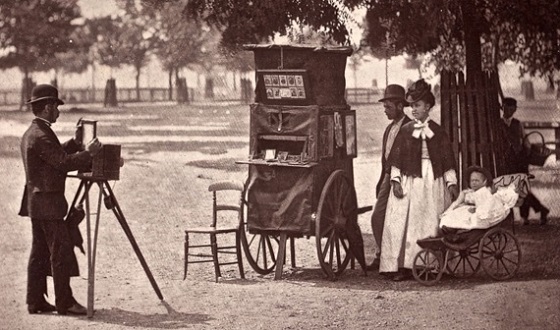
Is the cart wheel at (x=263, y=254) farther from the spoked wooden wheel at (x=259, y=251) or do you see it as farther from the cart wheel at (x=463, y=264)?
the cart wheel at (x=463, y=264)

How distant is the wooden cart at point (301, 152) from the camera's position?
9641 millimetres

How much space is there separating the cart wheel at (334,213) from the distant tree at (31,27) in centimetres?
535

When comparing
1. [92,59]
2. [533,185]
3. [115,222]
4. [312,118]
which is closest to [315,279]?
[312,118]

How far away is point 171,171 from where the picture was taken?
19.0 metres

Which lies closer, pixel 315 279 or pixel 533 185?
pixel 315 279

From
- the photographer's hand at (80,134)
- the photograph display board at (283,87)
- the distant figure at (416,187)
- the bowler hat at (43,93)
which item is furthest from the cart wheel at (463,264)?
the bowler hat at (43,93)

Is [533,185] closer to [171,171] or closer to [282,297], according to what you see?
[171,171]

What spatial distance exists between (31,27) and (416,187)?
8.20m

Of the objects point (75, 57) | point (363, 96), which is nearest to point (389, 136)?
point (75, 57)

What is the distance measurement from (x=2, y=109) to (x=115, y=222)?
41.9 feet

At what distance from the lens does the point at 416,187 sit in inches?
385

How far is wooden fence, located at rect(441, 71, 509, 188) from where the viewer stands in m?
12.0

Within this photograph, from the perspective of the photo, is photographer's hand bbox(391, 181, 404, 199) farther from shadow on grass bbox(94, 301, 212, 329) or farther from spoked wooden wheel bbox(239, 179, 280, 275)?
shadow on grass bbox(94, 301, 212, 329)

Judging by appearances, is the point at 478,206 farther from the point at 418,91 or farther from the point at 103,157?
the point at 103,157
